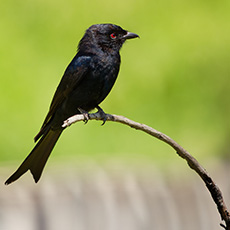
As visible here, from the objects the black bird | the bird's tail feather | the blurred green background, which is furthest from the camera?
the blurred green background

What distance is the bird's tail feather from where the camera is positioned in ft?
12.3

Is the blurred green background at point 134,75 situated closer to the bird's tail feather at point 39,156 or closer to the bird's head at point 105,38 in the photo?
the bird's tail feather at point 39,156

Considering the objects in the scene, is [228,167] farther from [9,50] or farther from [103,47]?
[9,50]

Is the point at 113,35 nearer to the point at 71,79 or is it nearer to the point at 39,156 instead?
the point at 71,79

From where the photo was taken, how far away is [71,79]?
13.2 ft

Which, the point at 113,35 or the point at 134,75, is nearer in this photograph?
the point at 113,35

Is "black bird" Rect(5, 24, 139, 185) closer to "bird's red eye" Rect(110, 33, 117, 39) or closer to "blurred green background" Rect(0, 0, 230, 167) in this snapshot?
"bird's red eye" Rect(110, 33, 117, 39)

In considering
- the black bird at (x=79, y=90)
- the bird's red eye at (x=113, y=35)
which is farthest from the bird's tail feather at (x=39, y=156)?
the bird's red eye at (x=113, y=35)

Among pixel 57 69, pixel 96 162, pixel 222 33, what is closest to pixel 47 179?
pixel 96 162

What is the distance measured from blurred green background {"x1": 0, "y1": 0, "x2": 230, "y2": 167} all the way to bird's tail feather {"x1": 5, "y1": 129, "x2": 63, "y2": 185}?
3.04ft

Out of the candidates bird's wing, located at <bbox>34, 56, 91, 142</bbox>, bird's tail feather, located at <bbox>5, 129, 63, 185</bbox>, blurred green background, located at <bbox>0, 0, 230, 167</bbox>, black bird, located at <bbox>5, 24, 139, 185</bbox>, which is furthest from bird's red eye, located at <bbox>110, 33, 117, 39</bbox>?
blurred green background, located at <bbox>0, 0, 230, 167</bbox>

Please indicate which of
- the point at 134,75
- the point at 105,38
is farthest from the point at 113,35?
the point at 134,75

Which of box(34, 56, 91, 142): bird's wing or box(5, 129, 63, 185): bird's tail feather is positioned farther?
box(34, 56, 91, 142): bird's wing

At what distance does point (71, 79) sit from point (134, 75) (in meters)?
1.69
